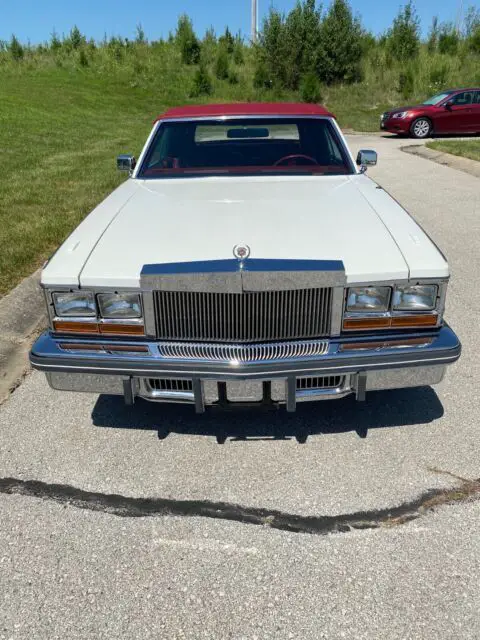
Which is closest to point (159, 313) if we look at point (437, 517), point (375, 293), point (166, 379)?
point (166, 379)

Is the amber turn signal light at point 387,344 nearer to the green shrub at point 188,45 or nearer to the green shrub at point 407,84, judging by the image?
the green shrub at point 407,84

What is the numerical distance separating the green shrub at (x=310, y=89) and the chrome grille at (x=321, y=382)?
84.3 feet

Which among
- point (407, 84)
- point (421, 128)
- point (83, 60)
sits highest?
point (83, 60)

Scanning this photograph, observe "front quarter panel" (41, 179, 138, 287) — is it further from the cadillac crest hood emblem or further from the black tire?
the black tire

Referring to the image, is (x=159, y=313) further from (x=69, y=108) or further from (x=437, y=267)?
(x=69, y=108)

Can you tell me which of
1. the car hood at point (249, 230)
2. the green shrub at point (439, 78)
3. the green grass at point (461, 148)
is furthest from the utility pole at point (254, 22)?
the car hood at point (249, 230)

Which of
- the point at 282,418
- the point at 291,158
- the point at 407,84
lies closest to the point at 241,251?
the point at 282,418

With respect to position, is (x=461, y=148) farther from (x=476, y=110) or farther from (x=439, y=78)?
(x=439, y=78)

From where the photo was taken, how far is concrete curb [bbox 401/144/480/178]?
10669mm

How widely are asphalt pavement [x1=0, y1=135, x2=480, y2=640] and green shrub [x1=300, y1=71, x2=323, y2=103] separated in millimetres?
24876

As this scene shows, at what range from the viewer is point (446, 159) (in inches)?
468

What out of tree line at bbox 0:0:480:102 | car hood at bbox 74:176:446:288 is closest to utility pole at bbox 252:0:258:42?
tree line at bbox 0:0:480:102

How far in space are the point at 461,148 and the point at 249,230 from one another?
38.7 ft

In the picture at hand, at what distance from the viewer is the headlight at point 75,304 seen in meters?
2.50
